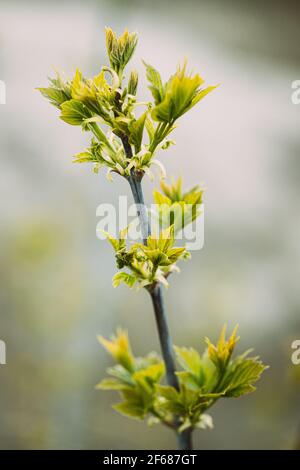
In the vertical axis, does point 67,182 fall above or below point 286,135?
below

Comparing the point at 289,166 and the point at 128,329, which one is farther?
the point at 289,166

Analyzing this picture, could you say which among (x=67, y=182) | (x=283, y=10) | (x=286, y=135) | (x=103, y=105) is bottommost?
(x=103, y=105)

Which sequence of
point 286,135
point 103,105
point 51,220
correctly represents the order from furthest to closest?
point 286,135 → point 51,220 → point 103,105

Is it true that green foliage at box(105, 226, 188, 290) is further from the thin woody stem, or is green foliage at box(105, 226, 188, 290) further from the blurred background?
the blurred background

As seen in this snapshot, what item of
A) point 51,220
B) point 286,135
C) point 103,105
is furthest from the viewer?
point 286,135

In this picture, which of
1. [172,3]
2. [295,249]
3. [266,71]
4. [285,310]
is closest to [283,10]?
[266,71]

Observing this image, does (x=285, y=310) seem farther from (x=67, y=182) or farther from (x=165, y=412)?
(x=165, y=412)

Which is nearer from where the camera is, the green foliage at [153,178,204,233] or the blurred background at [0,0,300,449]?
the green foliage at [153,178,204,233]

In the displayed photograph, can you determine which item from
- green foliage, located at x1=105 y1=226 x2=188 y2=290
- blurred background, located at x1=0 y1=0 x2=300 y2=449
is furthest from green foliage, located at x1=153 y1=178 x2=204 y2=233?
blurred background, located at x1=0 y1=0 x2=300 y2=449
